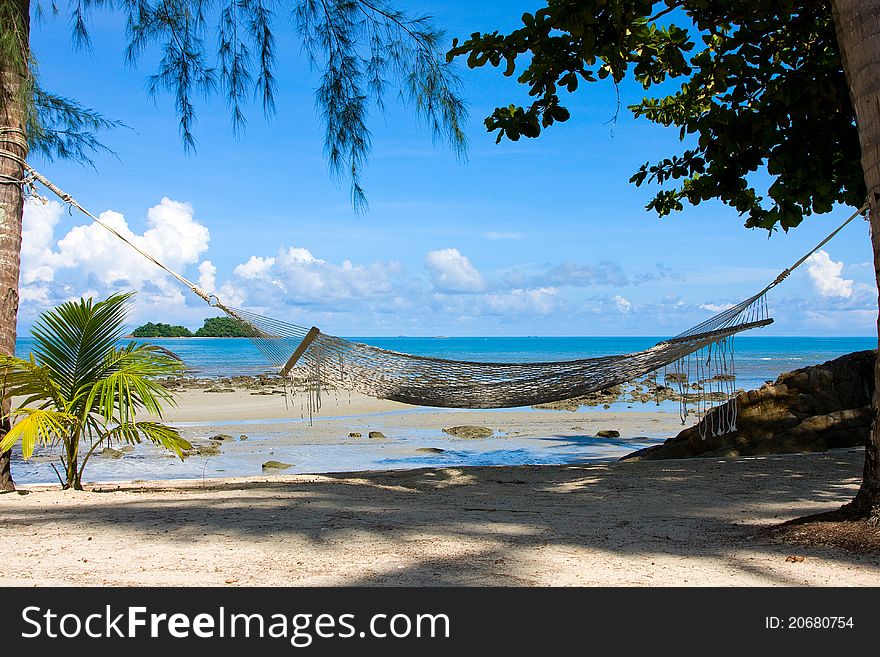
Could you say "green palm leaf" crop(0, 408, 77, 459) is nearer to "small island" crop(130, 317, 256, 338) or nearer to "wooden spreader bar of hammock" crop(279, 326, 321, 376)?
"wooden spreader bar of hammock" crop(279, 326, 321, 376)

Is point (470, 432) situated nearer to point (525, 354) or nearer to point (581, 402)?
point (581, 402)

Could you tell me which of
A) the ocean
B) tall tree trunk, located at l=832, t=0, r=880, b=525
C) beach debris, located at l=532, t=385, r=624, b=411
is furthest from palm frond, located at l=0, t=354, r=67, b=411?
beach debris, located at l=532, t=385, r=624, b=411

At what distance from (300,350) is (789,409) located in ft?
11.8

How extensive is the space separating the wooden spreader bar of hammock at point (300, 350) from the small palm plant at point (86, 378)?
497 mm

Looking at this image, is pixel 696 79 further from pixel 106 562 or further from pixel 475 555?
pixel 106 562

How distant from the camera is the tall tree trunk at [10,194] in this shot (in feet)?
10.4

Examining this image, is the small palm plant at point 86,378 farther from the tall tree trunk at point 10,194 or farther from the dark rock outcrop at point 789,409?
the dark rock outcrop at point 789,409

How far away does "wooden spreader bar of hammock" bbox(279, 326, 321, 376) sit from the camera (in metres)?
3.44

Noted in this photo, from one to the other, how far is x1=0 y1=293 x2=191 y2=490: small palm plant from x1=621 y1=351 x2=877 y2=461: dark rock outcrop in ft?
11.0

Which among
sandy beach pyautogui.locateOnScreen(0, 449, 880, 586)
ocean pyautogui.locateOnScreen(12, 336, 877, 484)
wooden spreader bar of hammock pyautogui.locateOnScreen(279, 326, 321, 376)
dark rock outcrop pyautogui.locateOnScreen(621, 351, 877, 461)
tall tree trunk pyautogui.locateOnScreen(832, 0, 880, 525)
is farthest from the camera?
ocean pyautogui.locateOnScreen(12, 336, 877, 484)

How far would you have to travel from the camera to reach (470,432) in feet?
24.0
